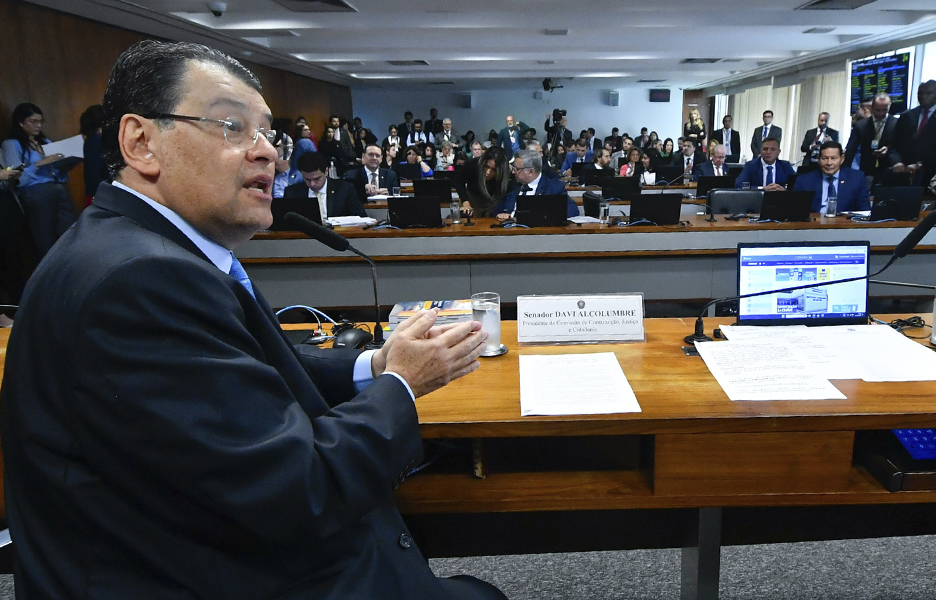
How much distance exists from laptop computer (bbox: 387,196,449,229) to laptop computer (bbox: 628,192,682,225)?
51.2 inches

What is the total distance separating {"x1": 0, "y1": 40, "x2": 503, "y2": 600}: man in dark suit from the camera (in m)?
0.68

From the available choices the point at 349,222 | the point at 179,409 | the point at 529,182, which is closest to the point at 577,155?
the point at 529,182

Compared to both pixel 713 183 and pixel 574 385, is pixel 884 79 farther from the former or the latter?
pixel 574 385

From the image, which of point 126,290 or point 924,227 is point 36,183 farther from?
point 924,227

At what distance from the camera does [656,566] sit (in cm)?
180

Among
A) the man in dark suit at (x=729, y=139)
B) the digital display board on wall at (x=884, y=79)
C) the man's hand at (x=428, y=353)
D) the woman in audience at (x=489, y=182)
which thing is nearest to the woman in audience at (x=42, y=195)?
the woman in audience at (x=489, y=182)

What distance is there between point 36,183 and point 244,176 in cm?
468

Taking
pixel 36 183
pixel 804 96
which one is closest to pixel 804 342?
pixel 36 183

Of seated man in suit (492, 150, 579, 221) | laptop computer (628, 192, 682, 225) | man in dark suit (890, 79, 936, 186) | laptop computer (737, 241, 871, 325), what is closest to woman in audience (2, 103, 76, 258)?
seated man in suit (492, 150, 579, 221)

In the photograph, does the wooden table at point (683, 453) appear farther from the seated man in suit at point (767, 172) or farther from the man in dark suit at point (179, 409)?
the seated man in suit at point (767, 172)

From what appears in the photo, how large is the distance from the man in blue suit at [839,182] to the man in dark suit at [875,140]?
2627mm

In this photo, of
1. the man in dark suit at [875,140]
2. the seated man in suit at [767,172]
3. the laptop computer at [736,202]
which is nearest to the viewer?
the laptop computer at [736,202]

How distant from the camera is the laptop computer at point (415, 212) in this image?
3924 mm

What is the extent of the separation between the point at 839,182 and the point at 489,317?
4139mm
